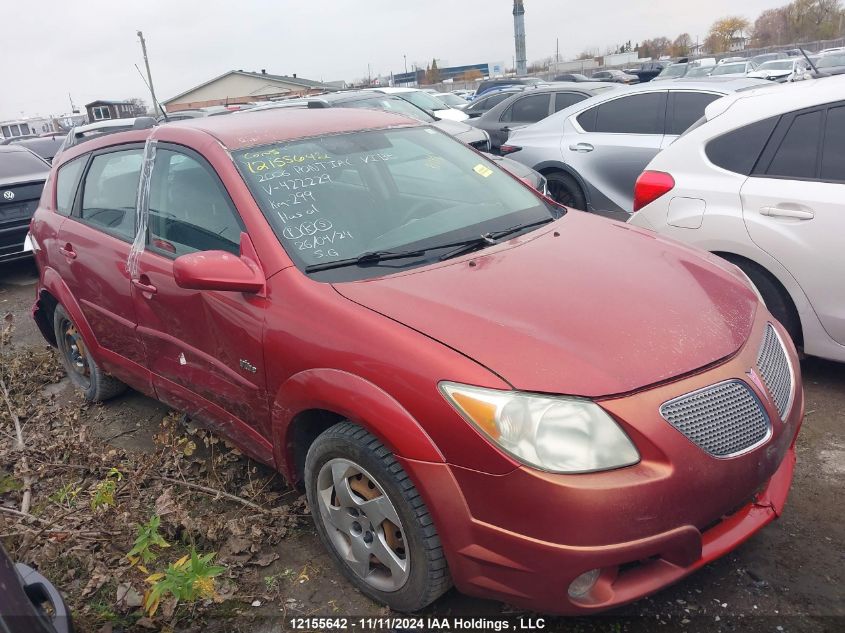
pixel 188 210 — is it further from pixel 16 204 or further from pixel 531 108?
pixel 531 108

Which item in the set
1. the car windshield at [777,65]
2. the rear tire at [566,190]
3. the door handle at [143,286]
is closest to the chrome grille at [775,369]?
the door handle at [143,286]

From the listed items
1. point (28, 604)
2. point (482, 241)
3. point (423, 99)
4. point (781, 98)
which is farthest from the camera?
point (423, 99)

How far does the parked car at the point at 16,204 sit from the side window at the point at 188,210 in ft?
17.2

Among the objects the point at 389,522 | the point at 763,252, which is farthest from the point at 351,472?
the point at 763,252

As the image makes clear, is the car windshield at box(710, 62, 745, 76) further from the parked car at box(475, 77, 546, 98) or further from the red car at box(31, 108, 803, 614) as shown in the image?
the red car at box(31, 108, 803, 614)

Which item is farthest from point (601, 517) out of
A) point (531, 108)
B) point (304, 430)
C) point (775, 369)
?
point (531, 108)

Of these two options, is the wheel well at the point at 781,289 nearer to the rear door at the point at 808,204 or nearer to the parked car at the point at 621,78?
the rear door at the point at 808,204

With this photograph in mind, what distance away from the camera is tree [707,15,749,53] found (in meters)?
80.7

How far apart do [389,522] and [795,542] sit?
1.58 m

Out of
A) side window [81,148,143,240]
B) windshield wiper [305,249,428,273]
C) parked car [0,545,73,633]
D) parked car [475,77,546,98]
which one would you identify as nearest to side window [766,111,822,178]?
windshield wiper [305,249,428,273]

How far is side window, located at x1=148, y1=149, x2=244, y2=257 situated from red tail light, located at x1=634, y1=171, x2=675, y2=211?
269 cm

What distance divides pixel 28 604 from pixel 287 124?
2.39 metres

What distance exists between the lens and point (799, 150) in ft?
12.4

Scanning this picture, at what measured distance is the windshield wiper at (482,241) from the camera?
2.76 meters
